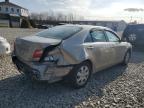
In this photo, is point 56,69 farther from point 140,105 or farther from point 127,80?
point 127,80

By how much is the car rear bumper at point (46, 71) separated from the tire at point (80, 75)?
7.6 inches

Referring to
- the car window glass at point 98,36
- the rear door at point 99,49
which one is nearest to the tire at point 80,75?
the rear door at point 99,49

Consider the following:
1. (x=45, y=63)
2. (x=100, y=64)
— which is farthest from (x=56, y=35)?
(x=100, y=64)

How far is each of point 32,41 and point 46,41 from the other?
30 cm

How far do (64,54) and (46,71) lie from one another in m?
0.54

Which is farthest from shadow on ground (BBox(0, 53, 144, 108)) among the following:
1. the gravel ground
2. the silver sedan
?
the silver sedan

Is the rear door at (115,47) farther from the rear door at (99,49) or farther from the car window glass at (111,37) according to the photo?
the rear door at (99,49)

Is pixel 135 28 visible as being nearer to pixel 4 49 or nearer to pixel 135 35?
pixel 135 35

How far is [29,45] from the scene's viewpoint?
4.46 meters

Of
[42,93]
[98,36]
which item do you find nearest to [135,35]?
[98,36]

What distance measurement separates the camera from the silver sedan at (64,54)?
4293mm

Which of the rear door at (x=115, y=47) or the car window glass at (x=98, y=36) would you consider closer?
the car window glass at (x=98, y=36)

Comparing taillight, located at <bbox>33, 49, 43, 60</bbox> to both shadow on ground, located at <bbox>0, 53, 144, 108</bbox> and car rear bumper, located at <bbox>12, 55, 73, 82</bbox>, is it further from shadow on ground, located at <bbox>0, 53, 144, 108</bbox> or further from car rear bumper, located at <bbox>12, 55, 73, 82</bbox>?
shadow on ground, located at <bbox>0, 53, 144, 108</bbox>

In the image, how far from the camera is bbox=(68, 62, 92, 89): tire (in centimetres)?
473
